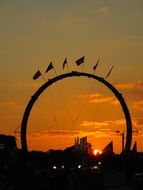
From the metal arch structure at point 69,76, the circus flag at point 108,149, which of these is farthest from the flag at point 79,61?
the circus flag at point 108,149

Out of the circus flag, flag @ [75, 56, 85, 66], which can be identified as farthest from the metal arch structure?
the circus flag

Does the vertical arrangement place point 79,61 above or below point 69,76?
above

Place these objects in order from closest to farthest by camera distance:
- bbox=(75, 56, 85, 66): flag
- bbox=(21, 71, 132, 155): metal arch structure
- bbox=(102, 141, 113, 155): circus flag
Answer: bbox=(75, 56, 85, 66): flag
bbox=(21, 71, 132, 155): metal arch structure
bbox=(102, 141, 113, 155): circus flag

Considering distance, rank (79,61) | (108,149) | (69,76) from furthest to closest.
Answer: (108,149) < (69,76) < (79,61)

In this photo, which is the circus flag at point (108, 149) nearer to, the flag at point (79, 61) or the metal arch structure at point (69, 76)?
the metal arch structure at point (69, 76)

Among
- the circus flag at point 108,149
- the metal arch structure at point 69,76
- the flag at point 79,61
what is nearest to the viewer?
the flag at point 79,61

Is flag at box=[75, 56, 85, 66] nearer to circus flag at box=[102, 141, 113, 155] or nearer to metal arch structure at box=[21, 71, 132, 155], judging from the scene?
metal arch structure at box=[21, 71, 132, 155]

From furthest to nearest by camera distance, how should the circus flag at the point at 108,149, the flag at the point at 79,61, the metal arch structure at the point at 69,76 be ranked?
the circus flag at the point at 108,149 → the metal arch structure at the point at 69,76 → the flag at the point at 79,61

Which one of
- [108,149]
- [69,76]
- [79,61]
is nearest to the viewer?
[79,61]

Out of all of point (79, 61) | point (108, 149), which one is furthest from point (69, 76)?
point (108, 149)

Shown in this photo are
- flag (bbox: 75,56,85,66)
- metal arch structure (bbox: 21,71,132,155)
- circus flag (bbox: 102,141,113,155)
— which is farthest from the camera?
circus flag (bbox: 102,141,113,155)

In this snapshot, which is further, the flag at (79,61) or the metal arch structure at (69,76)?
the metal arch structure at (69,76)

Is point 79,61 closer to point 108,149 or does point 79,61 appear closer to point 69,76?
point 69,76

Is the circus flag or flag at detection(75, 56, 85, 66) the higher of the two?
flag at detection(75, 56, 85, 66)
